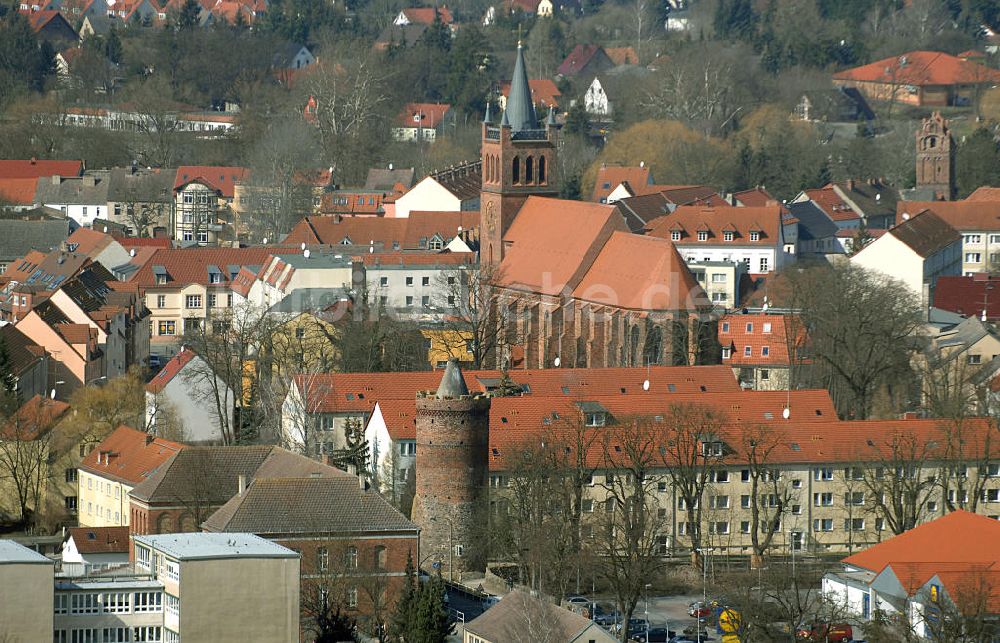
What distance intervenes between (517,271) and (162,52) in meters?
81.2

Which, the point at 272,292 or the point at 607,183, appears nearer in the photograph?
the point at 272,292

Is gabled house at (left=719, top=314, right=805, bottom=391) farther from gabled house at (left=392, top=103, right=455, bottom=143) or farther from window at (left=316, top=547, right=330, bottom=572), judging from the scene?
gabled house at (left=392, top=103, right=455, bottom=143)

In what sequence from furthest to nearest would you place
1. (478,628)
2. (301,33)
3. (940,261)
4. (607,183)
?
(301,33), (607,183), (940,261), (478,628)

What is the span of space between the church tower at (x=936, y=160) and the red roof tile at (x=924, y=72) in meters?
29.0

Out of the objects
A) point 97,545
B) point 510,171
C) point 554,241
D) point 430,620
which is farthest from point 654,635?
point 510,171

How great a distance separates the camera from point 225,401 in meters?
92.8

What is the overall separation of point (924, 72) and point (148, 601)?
4539 inches

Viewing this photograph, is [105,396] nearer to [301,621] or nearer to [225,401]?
[225,401]

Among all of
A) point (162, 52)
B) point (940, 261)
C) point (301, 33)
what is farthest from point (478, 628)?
point (301, 33)

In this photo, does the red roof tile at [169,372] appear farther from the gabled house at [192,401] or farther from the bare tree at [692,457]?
the bare tree at [692,457]

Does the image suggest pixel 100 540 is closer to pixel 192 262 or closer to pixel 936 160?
pixel 192 262

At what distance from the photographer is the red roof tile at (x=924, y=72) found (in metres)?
175

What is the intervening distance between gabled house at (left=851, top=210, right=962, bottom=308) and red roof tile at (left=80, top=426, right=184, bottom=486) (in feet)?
113

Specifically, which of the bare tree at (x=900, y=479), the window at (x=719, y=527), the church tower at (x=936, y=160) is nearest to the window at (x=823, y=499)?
the bare tree at (x=900, y=479)
